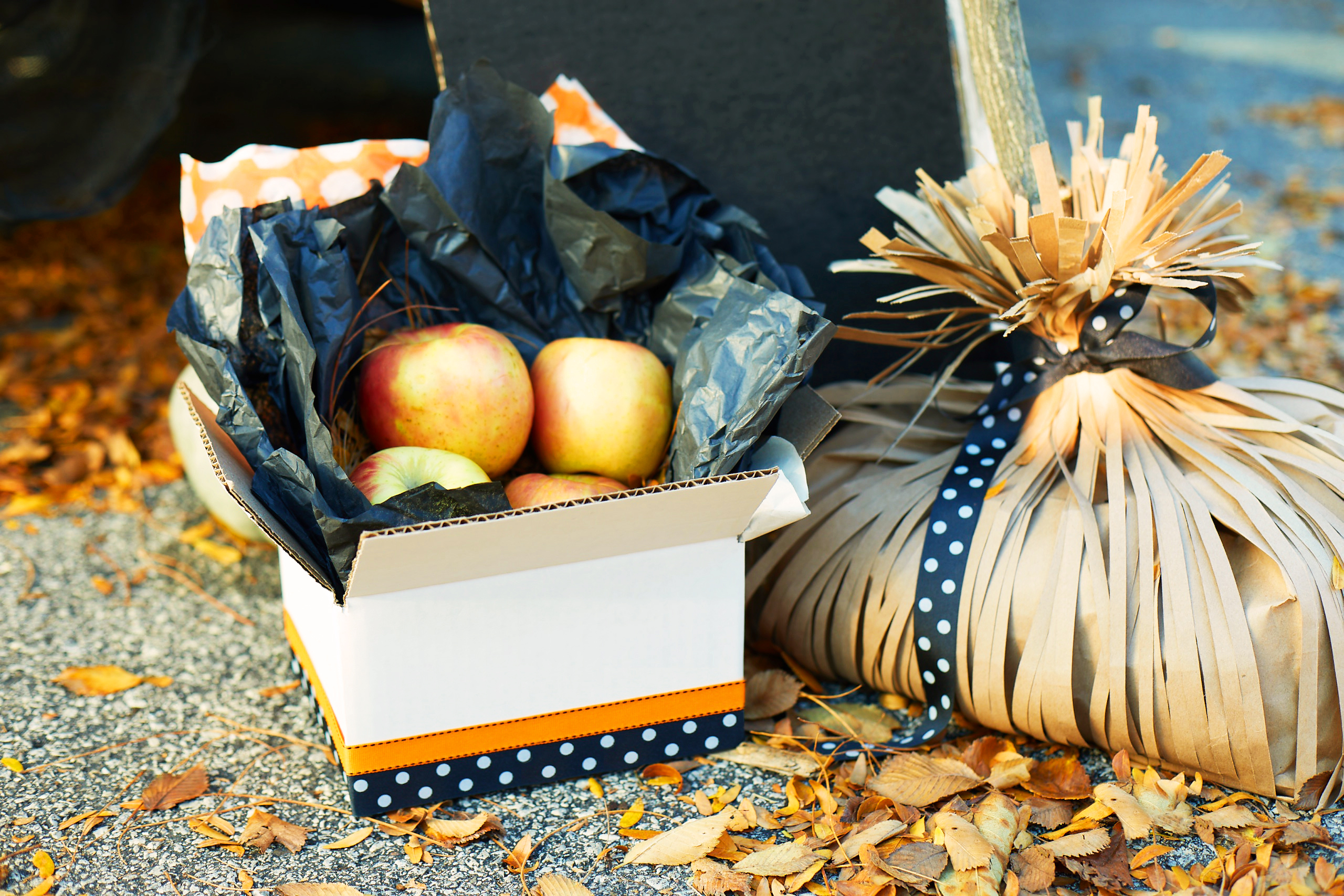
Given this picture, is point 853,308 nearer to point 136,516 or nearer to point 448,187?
point 448,187

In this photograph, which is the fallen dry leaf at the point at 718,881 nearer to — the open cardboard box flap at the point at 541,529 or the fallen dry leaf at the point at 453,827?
the fallen dry leaf at the point at 453,827

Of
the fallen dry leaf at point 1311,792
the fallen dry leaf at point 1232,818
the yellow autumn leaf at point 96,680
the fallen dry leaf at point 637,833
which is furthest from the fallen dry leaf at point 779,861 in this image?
the yellow autumn leaf at point 96,680

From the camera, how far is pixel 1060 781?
1235 mm

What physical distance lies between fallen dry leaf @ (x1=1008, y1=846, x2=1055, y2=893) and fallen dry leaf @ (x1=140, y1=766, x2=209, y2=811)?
0.97m

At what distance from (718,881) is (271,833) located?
0.52 metres

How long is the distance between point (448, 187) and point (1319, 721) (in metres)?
1.31

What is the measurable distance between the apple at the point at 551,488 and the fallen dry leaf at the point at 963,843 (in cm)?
56

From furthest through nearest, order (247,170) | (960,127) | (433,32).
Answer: (960,127)
(433,32)
(247,170)

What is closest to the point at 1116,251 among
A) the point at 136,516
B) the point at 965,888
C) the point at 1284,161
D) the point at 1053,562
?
the point at 1053,562

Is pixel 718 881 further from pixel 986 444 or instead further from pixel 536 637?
pixel 986 444

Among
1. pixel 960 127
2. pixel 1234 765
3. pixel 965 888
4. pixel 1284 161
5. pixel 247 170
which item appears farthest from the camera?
pixel 1284 161

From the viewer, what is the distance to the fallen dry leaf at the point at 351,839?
116cm

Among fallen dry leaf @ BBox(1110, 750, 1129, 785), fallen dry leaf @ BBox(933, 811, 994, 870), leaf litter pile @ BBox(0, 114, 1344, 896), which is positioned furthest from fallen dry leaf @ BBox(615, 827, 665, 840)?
fallen dry leaf @ BBox(1110, 750, 1129, 785)

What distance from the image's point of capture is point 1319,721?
3.80 ft
